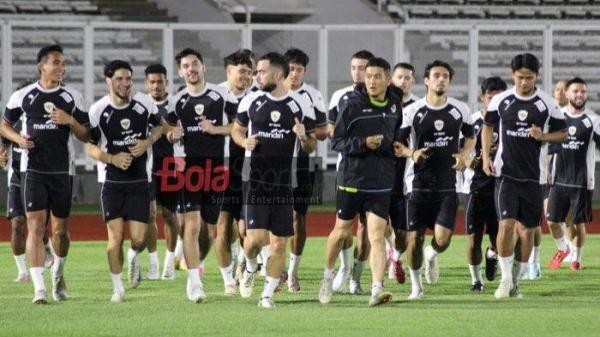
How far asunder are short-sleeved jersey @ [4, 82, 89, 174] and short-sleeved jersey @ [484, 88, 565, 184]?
3.88 m

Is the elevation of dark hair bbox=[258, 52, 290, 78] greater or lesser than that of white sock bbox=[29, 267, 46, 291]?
greater

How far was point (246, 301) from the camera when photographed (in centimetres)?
1295

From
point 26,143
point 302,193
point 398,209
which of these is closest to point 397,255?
point 398,209

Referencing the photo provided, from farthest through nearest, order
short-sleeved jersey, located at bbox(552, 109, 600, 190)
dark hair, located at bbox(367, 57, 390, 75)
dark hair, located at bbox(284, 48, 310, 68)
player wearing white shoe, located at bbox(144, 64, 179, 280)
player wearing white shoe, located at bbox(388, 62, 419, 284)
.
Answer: short-sleeved jersey, located at bbox(552, 109, 600, 190), player wearing white shoe, located at bbox(144, 64, 179, 280), player wearing white shoe, located at bbox(388, 62, 419, 284), dark hair, located at bbox(284, 48, 310, 68), dark hair, located at bbox(367, 57, 390, 75)

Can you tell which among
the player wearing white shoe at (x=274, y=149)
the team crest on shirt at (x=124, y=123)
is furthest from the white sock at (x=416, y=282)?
the team crest on shirt at (x=124, y=123)

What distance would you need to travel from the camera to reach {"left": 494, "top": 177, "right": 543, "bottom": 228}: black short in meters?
13.1

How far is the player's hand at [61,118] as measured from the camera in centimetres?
1271

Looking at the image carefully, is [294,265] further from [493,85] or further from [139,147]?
[493,85]

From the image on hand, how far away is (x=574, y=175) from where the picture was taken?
667 inches

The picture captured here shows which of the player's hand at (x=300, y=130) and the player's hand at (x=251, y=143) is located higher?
the player's hand at (x=300, y=130)

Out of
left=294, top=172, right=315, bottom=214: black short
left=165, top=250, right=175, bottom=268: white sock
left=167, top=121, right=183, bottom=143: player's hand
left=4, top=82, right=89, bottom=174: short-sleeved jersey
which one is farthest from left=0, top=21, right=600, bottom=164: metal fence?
left=4, top=82, right=89, bottom=174: short-sleeved jersey

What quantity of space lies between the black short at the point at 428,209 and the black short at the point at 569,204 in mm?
3398

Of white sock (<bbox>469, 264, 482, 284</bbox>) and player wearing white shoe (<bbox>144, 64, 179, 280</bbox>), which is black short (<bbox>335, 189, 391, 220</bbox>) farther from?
player wearing white shoe (<bbox>144, 64, 179, 280</bbox>)

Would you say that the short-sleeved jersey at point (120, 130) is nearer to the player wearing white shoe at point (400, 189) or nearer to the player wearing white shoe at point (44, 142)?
the player wearing white shoe at point (44, 142)
